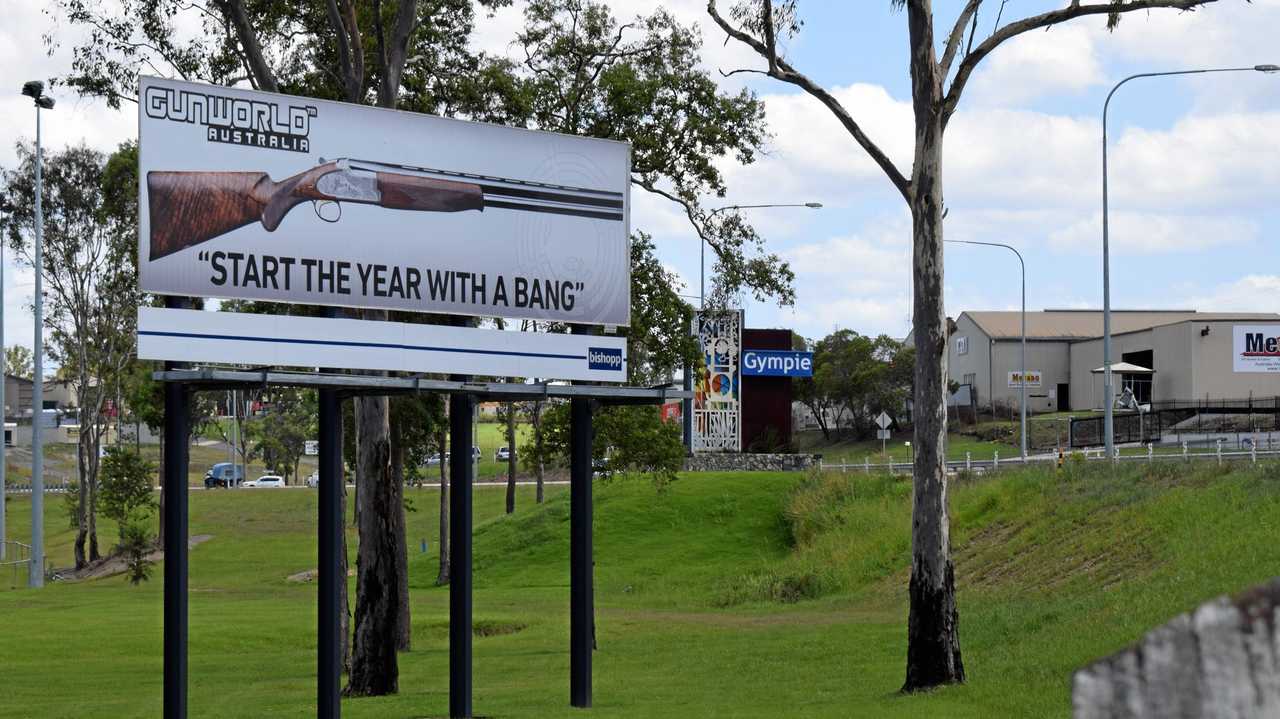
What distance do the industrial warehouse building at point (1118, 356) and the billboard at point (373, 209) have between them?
49.8 metres

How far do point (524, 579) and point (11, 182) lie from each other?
27.6m

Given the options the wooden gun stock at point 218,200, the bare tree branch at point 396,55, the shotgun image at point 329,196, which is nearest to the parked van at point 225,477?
the bare tree branch at point 396,55

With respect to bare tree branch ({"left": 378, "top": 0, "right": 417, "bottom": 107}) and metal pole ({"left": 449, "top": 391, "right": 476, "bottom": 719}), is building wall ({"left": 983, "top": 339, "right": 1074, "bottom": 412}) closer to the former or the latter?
bare tree branch ({"left": 378, "top": 0, "right": 417, "bottom": 107})

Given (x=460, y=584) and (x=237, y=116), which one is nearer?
(x=237, y=116)

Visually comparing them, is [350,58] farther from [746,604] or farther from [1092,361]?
[1092,361]

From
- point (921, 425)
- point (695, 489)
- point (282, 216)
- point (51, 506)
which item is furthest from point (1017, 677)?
point (51, 506)

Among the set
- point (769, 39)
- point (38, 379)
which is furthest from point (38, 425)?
point (769, 39)

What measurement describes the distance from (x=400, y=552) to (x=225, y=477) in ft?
269

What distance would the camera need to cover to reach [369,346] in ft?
51.6

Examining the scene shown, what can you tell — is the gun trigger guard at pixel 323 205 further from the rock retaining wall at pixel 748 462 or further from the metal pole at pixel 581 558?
the rock retaining wall at pixel 748 462

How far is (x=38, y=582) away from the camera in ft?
165

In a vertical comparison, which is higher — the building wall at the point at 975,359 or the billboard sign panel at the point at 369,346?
the building wall at the point at 975,359

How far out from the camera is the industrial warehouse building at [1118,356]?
7069 cm

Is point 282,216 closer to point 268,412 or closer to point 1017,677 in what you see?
point 1017,677
